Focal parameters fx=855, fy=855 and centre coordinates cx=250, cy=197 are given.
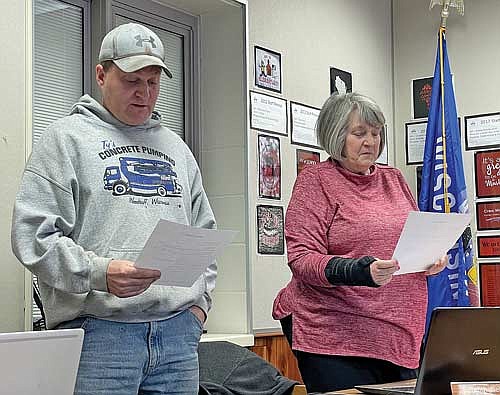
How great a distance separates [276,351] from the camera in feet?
12.4

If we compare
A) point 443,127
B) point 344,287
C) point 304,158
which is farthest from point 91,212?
point 443,127

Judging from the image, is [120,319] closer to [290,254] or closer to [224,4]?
[290,254]

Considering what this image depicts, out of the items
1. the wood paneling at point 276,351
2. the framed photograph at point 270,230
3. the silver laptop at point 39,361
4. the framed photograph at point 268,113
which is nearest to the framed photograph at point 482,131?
the framed photograph at point 268,113

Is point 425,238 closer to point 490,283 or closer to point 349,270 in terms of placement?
point 349,270

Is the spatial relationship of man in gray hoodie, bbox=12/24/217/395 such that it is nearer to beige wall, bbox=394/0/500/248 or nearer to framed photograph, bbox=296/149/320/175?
framed photograph, bbox=296/149/320/175

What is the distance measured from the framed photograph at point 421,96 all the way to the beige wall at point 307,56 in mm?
140

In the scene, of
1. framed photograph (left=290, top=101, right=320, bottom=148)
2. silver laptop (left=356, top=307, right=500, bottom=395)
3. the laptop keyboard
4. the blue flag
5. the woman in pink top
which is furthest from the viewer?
the blue flag

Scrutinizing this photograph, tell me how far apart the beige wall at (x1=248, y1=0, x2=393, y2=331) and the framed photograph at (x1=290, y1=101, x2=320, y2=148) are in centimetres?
4

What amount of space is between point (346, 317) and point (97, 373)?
75 cm

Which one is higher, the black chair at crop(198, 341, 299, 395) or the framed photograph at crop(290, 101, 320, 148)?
the framed photograph at crop(290, 101, 320, 148)

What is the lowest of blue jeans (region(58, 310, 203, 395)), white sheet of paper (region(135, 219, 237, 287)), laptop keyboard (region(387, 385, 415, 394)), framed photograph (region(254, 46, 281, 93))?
laptop keyboard (region(387, 385, 415, 394))

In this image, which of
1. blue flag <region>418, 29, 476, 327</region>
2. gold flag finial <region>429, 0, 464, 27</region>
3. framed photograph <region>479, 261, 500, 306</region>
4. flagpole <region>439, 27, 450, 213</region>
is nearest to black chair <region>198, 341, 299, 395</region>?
blue flag <region>418, 29, 476, 327</region>

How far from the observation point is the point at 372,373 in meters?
2.27

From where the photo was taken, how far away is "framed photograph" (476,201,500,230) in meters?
4.68
